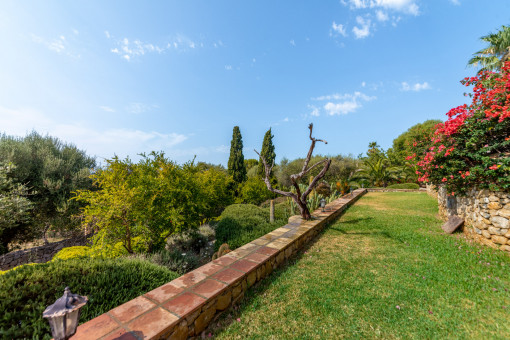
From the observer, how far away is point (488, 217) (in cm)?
416

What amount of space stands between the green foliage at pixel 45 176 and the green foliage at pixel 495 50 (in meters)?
27.0

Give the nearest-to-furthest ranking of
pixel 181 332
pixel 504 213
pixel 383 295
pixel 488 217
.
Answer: pixel 181 332 < pixel 383 295 < pixel 504 213 < pixel 488 217

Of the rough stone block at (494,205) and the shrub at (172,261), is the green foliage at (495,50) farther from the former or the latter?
the shrub at (172,261)

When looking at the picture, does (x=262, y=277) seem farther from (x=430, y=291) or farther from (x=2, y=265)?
(x=2, y=265)

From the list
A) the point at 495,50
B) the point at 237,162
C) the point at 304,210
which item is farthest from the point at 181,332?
the point at 495,50

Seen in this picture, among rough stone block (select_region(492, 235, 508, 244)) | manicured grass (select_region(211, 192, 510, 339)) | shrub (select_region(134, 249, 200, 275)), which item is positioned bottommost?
shrub (select_region(134, 249, 200, 275))

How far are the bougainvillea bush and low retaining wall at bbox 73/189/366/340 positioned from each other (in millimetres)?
4846

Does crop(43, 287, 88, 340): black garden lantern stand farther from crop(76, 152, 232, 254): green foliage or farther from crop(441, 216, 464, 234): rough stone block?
crop(441, 216, 464, 234): rough stone block

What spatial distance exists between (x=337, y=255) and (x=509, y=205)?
3607 millimetres

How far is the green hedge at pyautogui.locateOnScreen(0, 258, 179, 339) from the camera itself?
6.57 feet

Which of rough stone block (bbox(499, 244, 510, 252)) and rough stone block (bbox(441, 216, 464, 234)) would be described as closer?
rough stone block (bbox(499, 244, 510, 252))

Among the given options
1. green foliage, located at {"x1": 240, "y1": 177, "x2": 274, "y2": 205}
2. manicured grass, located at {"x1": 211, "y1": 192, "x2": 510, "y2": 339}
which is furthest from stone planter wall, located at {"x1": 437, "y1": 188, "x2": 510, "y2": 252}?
green foliage, located at {"x1": 240, "y1": 177, "x2": 274, "y2": 205}

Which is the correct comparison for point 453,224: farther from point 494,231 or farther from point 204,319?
Result: point 204,319

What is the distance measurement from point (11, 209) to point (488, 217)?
14.3m
